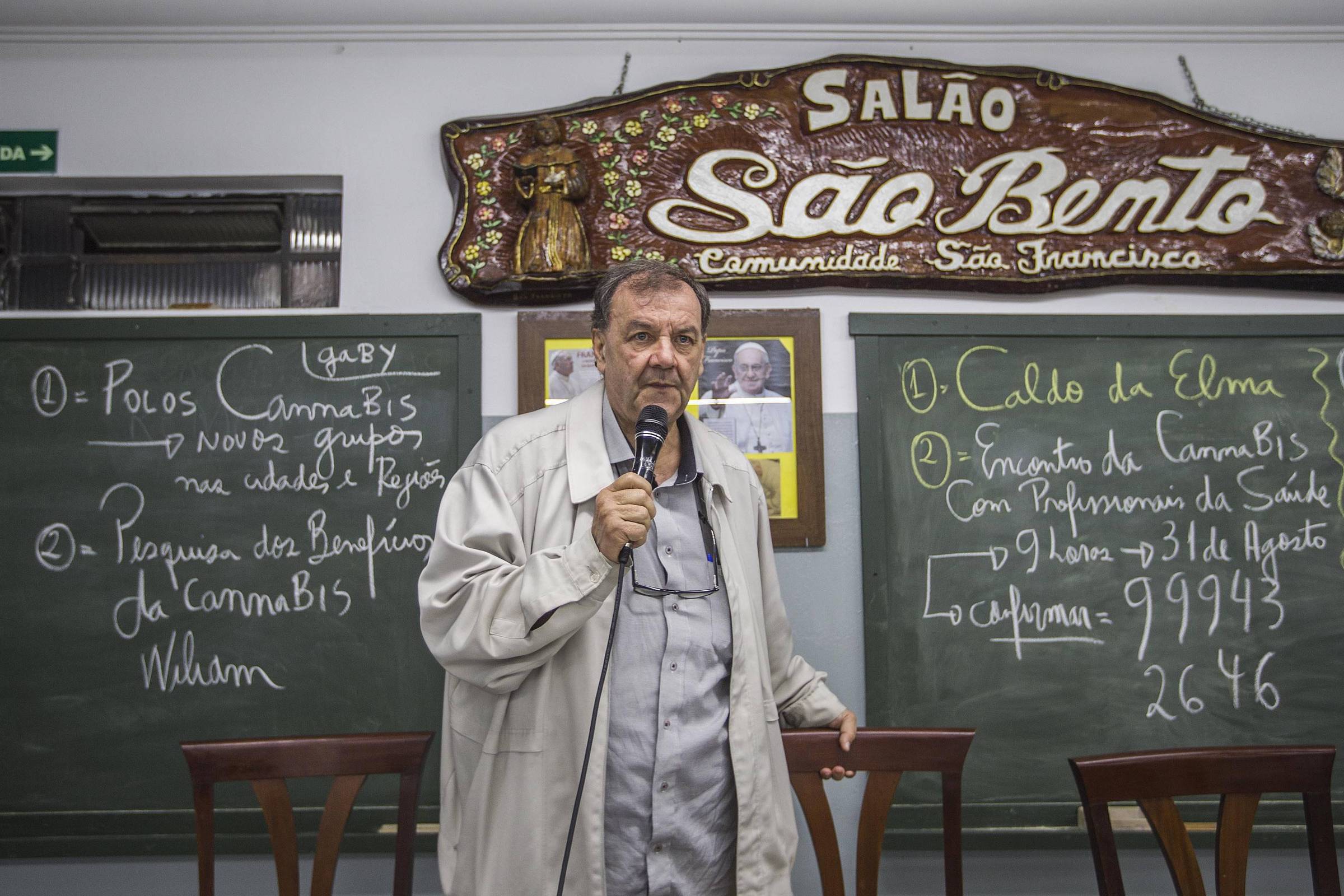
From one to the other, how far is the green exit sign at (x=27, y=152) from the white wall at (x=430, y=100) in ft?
0.11

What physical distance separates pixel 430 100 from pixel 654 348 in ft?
4.46

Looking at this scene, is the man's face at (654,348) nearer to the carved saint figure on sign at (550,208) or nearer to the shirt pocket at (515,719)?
the shirt pocket at (515,719)

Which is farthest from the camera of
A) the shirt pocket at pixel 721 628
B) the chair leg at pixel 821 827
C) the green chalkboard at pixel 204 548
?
the green chalkboard at pixel 204 548

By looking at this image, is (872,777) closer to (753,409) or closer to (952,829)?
(952,829)

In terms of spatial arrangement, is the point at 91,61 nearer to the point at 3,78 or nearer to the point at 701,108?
the point at 3,78

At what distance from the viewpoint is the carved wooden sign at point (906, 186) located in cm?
225

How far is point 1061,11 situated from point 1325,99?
0.80 meters

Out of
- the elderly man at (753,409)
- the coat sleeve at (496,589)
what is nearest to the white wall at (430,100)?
the elderly man at (753,409)

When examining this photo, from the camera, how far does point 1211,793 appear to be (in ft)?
4.89

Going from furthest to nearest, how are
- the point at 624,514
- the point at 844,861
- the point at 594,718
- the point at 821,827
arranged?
the point at 844,861 < the point at 821,827 < the point at 594,718 < the point at 624,514

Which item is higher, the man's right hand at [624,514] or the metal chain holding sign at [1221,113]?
the metal chain holding sign at [1221,113]

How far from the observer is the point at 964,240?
229cm

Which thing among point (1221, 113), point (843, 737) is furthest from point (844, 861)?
point (1221, 113)

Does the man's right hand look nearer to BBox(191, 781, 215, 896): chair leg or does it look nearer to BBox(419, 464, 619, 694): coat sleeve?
BBox(419, 464, 619, 694): coat sleeve
